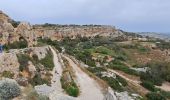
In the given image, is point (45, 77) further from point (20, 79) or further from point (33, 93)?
point (33, 93)

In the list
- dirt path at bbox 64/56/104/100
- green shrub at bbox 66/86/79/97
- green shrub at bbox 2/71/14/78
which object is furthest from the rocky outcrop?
dirt path at bbox 64/56/104/100

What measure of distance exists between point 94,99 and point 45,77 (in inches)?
211

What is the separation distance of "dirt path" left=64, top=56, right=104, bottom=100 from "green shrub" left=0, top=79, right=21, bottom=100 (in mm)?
15726

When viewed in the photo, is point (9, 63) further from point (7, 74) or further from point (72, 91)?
point (72, 91)

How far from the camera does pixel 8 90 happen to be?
22.9 meters

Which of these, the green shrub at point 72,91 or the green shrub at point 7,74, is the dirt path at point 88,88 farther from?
the green shrub at point 7,74

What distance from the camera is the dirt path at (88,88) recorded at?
39.7 meters

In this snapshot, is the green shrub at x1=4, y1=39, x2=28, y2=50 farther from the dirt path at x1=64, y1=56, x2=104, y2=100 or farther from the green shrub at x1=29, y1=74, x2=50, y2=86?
the green shrub at x1=29, y1=74, x2=50, y2=86

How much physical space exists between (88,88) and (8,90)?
856 inches

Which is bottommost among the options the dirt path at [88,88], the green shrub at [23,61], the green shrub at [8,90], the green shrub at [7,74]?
the dirt path at [88,88]

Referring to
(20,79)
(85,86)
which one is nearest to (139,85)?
(85,86)

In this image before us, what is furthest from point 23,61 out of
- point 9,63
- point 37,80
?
point 9,63

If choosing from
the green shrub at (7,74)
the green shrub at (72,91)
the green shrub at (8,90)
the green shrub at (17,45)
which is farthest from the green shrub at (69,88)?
the green shrub at (8,90)

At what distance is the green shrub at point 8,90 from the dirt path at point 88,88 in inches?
619
